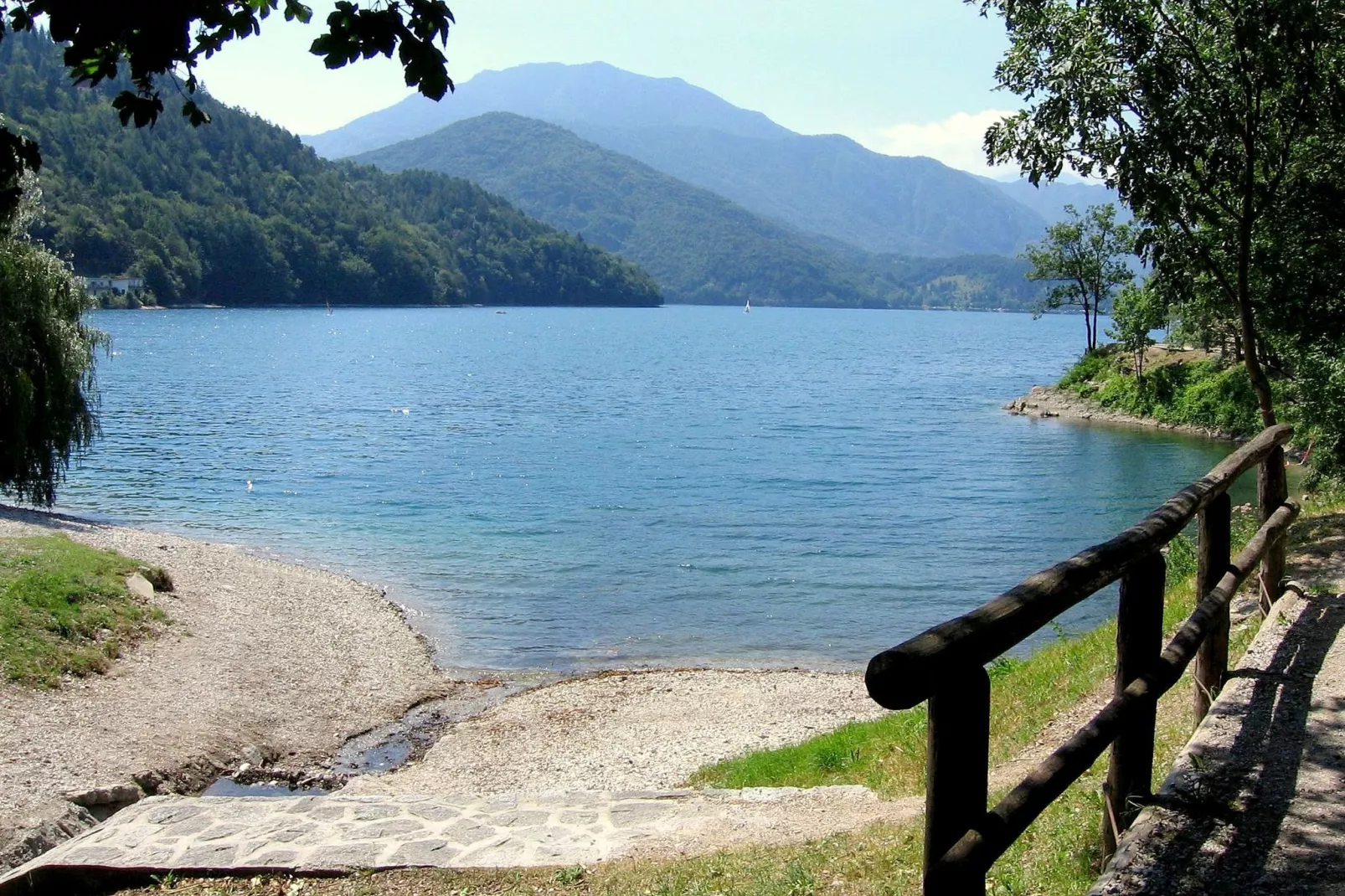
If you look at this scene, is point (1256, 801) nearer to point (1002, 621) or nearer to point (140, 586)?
point (1002, 621)

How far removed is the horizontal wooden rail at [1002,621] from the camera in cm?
311

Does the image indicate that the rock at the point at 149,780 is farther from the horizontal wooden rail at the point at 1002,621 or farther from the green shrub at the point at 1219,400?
the green shrub at the point at 1219,400

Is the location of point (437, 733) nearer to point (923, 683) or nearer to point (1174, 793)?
point (1174, 793)

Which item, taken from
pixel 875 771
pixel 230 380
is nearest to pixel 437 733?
pixel 875 771

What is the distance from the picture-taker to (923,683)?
10.4ft

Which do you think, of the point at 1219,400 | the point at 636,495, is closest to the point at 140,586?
the point at 636,495

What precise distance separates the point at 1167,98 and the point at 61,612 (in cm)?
1757

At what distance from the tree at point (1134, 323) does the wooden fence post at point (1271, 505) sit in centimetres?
4336

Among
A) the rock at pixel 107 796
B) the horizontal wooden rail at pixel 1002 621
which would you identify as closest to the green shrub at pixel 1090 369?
the rock at pixel 107 796

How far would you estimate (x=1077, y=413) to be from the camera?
2397 inches

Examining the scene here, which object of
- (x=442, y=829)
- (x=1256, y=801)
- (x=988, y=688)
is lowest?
(x=442, y=829)

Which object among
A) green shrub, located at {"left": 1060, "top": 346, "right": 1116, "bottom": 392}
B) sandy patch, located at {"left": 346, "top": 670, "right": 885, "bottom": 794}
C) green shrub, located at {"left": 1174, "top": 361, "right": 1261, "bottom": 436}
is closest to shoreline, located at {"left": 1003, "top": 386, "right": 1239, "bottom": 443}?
green shrub, located at {"left": 1174, "top": 361, "right": 1261, "bottom": 436}

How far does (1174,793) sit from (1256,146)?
1222 centimetres

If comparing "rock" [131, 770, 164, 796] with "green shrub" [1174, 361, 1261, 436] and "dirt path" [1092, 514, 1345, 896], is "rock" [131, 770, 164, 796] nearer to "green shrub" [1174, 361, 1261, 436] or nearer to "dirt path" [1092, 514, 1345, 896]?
"dirt path" [1092, 514, 1345, 896]
